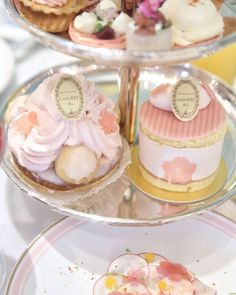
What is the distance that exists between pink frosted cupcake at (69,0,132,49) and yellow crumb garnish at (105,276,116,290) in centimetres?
52

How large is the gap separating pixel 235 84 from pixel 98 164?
24.3 inches

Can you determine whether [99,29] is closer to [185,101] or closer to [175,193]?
[185,101]

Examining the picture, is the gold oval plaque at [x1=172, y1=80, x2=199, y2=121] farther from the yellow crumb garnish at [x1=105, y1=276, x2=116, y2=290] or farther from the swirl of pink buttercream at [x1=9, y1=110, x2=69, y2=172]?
the yellow crumb garnish at [x1=105, y1=276, x2=116, y2=290]

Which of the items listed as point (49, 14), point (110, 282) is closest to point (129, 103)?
point (49, 14)

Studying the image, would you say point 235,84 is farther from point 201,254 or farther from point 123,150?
point 201,254

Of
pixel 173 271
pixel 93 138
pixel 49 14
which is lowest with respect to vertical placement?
pixel 173 271

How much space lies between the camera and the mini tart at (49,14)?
1.13 m

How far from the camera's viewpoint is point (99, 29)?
1.06m

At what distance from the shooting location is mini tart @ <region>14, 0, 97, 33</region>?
1134 millimetres

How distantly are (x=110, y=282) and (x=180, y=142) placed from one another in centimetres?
36

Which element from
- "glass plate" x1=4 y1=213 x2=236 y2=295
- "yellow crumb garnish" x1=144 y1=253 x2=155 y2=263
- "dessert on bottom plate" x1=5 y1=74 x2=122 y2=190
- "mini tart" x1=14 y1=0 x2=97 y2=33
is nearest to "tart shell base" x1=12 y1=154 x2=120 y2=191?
"dessert on bottom plate" x1=5 y1=74 x2=122 y2=190

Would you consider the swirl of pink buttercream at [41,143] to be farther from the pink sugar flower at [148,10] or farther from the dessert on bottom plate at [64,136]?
the pink sugar flower at [148,10]

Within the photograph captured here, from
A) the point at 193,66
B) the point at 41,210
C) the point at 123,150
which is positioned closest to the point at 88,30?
the point at 123,150

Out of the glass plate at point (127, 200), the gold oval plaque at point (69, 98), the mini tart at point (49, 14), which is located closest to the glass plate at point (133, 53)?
the mini tart at point (49, 14)
